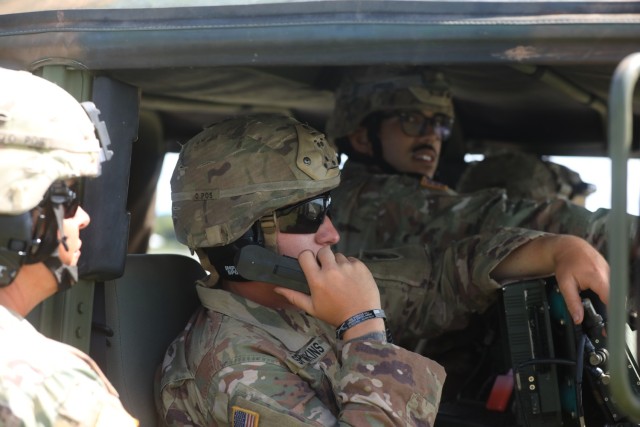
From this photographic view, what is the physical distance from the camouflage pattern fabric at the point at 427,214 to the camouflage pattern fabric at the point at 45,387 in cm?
168

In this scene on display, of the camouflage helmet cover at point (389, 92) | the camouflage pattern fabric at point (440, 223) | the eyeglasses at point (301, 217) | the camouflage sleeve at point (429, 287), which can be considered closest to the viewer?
the eyeglasses at point (301, 217)

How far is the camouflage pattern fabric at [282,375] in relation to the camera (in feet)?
7.72

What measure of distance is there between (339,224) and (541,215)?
2.67 ft

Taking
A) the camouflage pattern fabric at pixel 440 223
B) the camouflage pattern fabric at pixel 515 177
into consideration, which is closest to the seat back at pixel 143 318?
the camouflage pattern fabric at pixel 440 223

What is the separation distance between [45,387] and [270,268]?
881mm

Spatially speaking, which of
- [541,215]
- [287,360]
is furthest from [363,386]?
[541,215]

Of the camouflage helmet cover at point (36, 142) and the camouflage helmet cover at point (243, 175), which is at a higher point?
the camouflage helmet cover at point (36, 142)

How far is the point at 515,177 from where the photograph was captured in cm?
471

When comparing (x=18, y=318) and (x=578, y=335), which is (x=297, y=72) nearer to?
(x=578, y=335)

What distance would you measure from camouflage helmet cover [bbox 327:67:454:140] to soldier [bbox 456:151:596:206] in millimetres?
708

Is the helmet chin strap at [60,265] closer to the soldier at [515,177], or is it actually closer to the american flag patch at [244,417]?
the american flag patch at [244,417]

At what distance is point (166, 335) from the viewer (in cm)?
288

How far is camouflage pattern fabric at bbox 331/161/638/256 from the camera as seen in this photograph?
3.41 metres

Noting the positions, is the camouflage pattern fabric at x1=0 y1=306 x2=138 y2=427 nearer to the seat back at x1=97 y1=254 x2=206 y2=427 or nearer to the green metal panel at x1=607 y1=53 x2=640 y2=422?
the seat back at x1=97 y1=254 x2=206 y2=427
